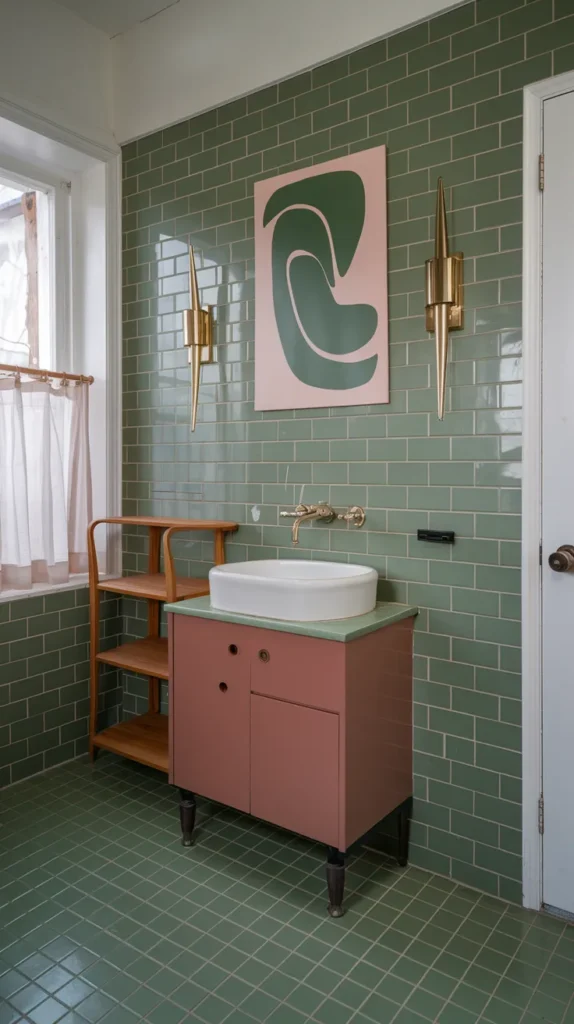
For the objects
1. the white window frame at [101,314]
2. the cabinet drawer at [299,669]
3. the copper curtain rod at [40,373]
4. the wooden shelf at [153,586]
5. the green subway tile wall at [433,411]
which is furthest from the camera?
the white window frame at [101,314]

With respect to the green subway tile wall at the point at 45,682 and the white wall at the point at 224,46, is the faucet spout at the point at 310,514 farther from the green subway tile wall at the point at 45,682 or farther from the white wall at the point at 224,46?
the white wall at the point at 224,46

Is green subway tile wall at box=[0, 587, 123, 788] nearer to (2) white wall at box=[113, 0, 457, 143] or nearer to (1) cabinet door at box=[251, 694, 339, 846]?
(1) cabinet door at box=[251, 694, 339, 846]

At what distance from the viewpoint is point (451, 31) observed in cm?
207

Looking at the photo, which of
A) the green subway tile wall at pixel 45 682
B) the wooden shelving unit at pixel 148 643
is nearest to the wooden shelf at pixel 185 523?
the wooden shelving unit at pixel 148 643

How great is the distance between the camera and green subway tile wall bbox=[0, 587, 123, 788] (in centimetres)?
270

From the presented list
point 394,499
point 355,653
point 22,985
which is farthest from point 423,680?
point 22,985

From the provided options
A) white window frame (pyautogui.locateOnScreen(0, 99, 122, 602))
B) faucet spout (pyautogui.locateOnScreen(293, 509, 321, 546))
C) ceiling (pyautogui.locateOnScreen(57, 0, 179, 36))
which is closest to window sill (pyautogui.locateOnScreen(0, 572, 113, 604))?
white window frame (pyautogui.locateOnScreen(0, 99, 122, 602))

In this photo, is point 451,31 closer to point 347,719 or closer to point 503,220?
point 503,220

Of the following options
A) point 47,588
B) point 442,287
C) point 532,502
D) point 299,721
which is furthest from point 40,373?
point 532,502

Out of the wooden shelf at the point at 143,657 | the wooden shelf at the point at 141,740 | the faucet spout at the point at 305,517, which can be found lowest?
the wooden shelf at the point at 141,740

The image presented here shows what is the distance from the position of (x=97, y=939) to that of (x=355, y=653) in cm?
105

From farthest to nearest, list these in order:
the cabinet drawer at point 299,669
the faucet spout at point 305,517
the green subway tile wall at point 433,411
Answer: the faucet spout at point 305,517, the green subway tile wall at point 433,411, the cabinet drawer at point 299,669

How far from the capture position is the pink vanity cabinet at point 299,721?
188 centimetres

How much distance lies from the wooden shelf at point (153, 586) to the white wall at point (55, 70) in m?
1.90
